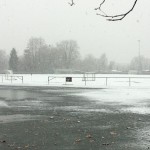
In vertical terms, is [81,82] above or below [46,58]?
below

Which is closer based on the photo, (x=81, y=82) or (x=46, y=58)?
(x=81, y=82)

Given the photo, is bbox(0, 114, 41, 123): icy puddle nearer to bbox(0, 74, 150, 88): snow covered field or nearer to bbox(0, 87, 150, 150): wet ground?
bbox(0, 87, 150, 150): wet ground

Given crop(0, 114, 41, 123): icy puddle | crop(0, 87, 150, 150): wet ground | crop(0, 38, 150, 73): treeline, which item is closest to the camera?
crop(0, 87, 150, 150): wet ground

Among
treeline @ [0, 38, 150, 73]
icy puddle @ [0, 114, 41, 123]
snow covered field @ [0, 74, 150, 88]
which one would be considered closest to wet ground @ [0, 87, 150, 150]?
icy puddle @ [0, 114, 41, 123]

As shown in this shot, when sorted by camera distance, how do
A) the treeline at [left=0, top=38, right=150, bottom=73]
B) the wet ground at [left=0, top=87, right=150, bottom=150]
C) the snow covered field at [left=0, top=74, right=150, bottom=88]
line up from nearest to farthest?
the wet ground at [left=0, top=87, right=150, bottom=150] → the snow covered field at [left=0, top=74, right=150, bottom=88] → the treeline at [left=0, top=38, right=150, bottom=73]

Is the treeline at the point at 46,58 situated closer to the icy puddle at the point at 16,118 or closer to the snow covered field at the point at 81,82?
the snow covered field at the point at 81,82

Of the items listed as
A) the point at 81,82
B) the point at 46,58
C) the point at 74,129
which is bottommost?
the point at 74,129

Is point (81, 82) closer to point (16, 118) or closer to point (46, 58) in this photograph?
point (16, 118)

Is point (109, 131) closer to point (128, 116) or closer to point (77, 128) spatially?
point (77, 128)

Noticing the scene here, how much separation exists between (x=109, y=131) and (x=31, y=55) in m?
144

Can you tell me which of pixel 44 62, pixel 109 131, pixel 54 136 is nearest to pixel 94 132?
pixel 109 131

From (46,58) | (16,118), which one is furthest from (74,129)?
(46,58)

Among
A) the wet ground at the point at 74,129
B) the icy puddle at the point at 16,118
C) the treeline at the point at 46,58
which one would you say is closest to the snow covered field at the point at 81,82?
the wet ground at the point at 74,129

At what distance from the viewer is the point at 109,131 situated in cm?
1319
